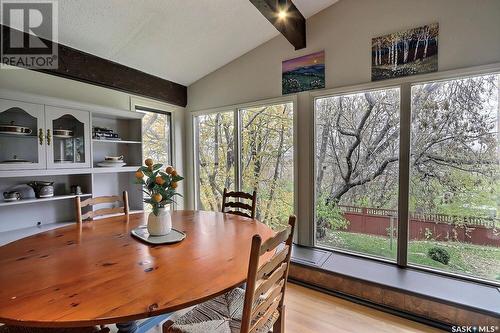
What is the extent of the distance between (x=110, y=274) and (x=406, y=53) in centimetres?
291

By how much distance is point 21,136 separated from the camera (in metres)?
2.15

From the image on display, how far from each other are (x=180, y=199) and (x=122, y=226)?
2169 mm

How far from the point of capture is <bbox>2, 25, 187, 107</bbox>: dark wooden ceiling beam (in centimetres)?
249

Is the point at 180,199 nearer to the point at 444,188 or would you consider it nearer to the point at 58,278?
the point at 58,278

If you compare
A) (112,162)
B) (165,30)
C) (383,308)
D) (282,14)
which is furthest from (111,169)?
(383,308)

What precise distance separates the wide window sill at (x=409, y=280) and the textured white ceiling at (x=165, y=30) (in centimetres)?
266

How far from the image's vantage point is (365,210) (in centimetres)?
268

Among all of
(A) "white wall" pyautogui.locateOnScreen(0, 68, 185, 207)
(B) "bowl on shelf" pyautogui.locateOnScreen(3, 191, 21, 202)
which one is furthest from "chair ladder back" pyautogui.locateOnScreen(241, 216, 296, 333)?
(A) "white wall" pyautogui.locateOnScreen(0, 68, 185, 207)


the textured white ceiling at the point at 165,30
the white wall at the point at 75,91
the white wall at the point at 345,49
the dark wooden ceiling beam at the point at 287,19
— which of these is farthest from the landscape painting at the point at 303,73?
the white wall at the point at 75,91

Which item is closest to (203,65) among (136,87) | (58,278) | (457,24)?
(136,87)

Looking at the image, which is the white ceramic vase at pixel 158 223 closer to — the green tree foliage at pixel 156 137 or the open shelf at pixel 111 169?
the open shelf at pixel 111 169

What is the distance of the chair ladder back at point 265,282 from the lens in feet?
3.11

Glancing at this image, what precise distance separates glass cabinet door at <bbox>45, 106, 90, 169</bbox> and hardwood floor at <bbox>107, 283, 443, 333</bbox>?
63.1 inches

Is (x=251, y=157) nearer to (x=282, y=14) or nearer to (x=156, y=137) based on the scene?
(x=156, y=137)
